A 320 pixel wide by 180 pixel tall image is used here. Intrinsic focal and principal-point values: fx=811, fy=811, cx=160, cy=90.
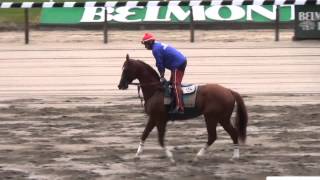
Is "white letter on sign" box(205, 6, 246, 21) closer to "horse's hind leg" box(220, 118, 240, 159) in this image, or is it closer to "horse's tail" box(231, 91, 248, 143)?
"horse's tail" box(231, 91, 248, 143)

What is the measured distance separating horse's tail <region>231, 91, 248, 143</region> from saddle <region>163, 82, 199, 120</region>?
528 millimetres

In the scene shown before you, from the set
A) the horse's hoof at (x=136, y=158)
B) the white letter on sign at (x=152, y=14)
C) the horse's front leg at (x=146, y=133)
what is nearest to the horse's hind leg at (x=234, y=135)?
the horse's front leg at (x=146, y=133)

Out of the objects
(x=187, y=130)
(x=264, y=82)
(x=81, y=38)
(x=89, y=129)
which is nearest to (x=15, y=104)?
(x=89, y=129)

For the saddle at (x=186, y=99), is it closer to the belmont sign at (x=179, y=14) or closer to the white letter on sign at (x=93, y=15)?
the belmont sign at (x=179, y=14)

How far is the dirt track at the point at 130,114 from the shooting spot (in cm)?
991

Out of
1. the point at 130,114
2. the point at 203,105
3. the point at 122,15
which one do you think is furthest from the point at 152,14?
the point at 203,105

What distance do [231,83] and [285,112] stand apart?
329 cm

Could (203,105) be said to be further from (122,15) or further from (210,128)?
(122,15)

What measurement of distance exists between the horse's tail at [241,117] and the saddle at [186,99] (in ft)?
1.73

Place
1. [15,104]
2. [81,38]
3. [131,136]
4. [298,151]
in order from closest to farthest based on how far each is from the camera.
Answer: [298,151] < [131,136] < [15,104] < [81,38]

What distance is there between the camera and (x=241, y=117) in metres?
10.4

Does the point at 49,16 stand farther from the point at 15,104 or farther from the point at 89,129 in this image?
the point at 89,129

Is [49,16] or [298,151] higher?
[298,151]

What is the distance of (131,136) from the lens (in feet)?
39.9
